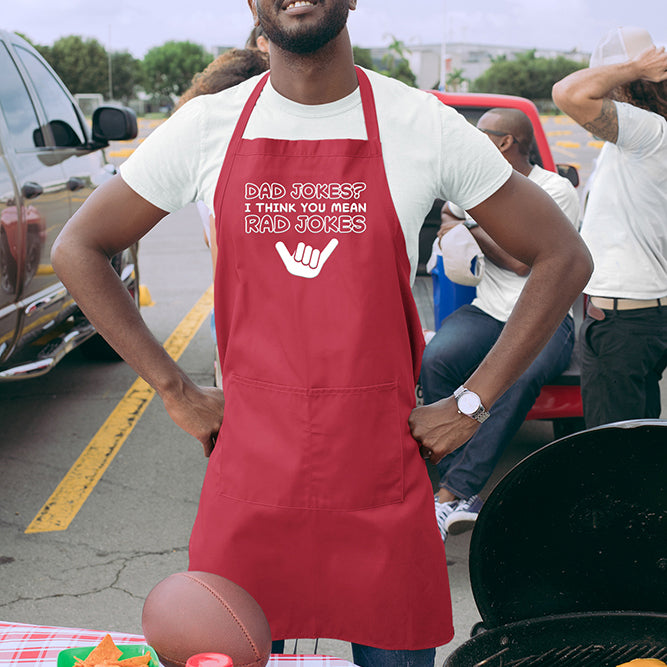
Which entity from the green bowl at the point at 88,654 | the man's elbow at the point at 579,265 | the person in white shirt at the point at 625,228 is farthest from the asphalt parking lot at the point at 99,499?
the person in white shirt at the point at 625,228

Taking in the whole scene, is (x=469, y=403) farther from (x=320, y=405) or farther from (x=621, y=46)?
(x=621, y=46)

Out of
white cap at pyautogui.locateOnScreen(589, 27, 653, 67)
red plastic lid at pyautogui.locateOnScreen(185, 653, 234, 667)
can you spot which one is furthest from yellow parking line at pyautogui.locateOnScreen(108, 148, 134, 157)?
red plastic lid at pyautogui.locateOnScreen(185, 653, 234, 667)

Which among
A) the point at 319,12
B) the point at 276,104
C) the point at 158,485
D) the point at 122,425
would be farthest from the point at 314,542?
the point at 122,425

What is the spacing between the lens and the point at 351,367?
1.67 metres

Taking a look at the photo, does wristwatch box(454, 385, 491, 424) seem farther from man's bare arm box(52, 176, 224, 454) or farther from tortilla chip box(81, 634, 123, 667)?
tortilla chip box(81, 634, 123, 667)

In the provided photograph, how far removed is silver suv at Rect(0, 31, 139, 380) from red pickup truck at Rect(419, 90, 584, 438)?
80.6 inches

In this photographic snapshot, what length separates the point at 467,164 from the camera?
172cm

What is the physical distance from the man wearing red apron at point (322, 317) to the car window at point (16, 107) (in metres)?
2.99

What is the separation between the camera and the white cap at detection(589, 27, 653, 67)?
3164mm

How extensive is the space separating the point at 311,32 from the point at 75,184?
3.69m

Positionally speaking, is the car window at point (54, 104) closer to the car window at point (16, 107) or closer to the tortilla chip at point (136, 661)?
the car window at point (16, 107)

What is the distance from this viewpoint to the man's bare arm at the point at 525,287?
1788 millimetres

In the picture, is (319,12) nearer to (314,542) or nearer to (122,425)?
(314,542)

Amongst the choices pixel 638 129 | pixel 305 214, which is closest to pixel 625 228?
pixel 638 129
